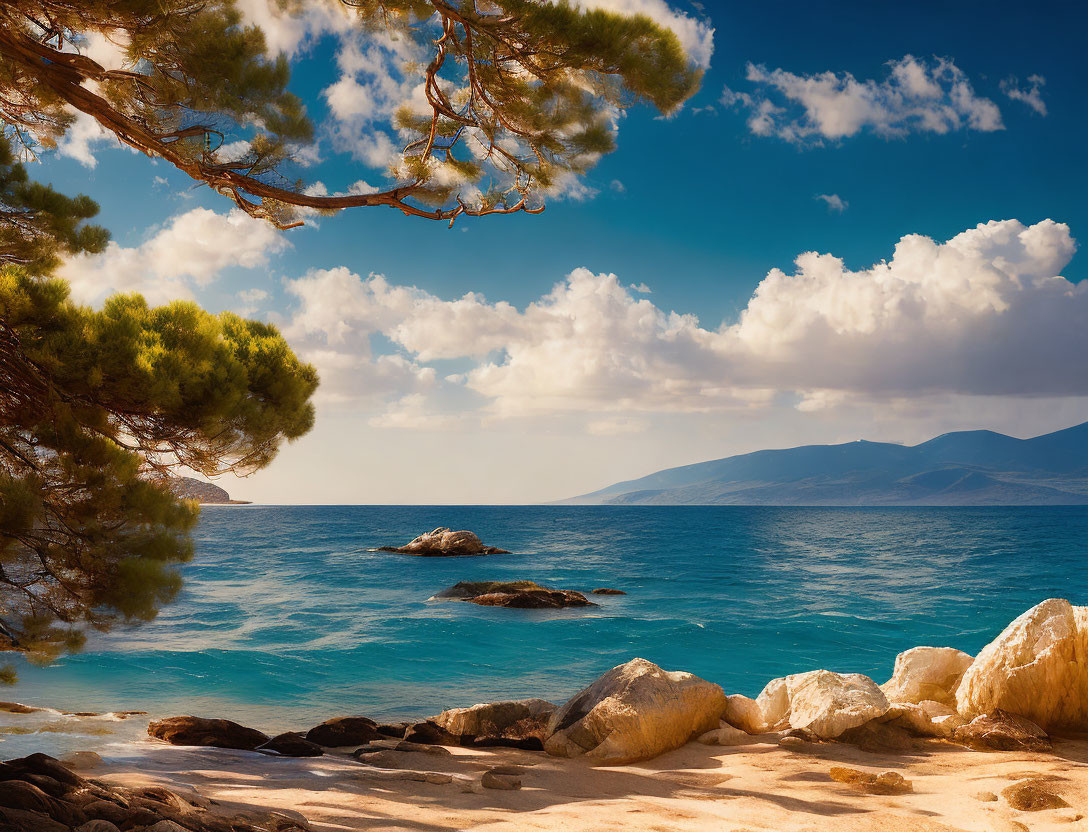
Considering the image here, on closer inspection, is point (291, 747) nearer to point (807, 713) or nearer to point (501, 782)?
point (501, 782)

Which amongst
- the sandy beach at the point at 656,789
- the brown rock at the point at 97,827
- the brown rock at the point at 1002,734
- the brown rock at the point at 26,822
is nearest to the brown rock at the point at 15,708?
the sandy beach at the point at 656,789

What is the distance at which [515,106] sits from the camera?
6.46 meters

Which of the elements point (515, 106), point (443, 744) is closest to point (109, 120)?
point (515, 106)

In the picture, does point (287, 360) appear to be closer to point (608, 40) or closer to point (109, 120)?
point (109, 120)

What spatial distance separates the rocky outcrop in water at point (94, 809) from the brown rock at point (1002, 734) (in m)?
7.23

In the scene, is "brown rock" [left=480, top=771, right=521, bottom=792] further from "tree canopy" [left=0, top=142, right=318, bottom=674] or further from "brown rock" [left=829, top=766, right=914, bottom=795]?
"tree canopy" [left=0, top=142, right=318, bottom=674]

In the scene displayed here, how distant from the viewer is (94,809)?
13.5 ft

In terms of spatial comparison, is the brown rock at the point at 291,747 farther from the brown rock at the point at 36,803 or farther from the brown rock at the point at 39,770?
the brown rock at the point at 36,803

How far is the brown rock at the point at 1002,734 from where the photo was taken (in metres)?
6.91

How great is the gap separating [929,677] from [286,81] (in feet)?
37.6

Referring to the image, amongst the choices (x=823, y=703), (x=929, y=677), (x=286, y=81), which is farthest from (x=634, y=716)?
(x=286, y=81)

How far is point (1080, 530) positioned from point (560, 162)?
82.4 m

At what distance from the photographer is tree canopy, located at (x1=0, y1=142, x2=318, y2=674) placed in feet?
17.2

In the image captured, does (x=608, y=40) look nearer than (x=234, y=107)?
Yes
